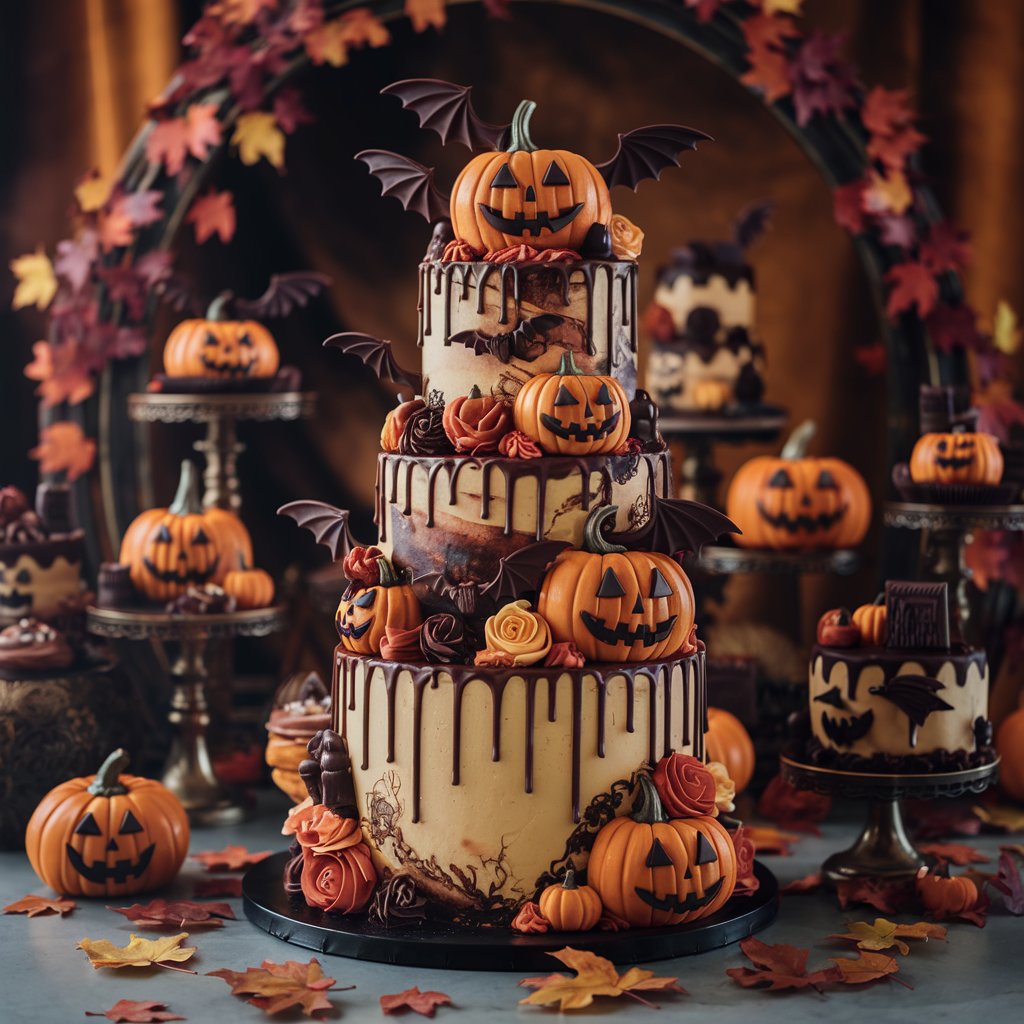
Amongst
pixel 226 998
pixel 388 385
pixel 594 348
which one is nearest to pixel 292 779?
pixel 226 998

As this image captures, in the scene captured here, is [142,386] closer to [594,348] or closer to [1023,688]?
[594,348]

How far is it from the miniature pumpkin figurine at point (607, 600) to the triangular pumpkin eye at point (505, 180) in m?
0.97

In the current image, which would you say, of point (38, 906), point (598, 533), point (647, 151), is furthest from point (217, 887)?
point (647, 151)

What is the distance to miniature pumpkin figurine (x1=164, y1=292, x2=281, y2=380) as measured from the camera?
23.1 feet

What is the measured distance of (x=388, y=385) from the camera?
8.28 meters

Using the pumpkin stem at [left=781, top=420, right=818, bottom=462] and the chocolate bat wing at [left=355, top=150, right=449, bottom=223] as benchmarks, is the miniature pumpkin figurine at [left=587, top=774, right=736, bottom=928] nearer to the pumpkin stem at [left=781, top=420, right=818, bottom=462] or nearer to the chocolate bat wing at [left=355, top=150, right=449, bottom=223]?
the chocolate bat wing at [left=355, top=150, right=449, bottom=223]

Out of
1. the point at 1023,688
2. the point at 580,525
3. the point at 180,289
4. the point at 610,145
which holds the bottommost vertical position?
the point at 1023,688

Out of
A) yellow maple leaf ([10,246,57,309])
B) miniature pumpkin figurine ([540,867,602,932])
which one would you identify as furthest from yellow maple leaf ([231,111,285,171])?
miniature pumpkin figurine ([540,867,602,932])

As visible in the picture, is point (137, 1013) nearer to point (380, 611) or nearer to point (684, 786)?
point (380, 611)

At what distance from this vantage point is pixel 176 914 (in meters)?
5.46

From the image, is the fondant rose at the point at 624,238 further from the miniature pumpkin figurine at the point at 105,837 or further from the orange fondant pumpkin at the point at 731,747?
the miniature pumpkin figurine at the point at 105,837

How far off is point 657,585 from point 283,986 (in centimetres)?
149

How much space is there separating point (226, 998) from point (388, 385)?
13.0ft

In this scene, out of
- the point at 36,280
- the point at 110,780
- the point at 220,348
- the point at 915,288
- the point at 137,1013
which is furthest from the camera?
the point at 36,280
